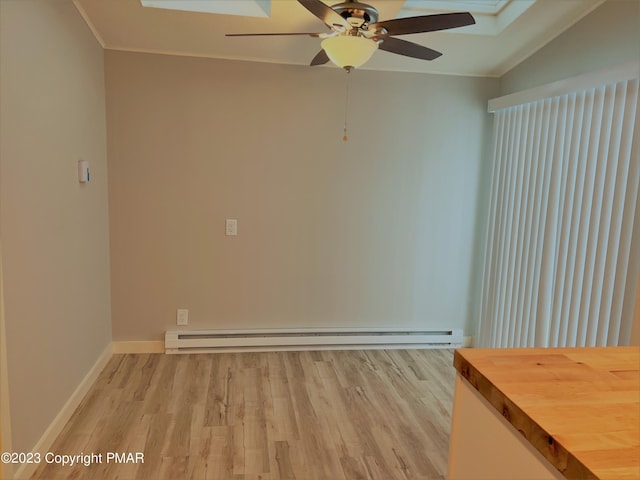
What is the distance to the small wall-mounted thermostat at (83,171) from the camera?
281cm

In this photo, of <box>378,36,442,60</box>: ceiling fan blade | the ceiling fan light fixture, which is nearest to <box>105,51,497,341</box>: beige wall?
<box>378,36,442,60</box>: ceiling fan blade

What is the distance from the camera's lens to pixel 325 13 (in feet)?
6.36

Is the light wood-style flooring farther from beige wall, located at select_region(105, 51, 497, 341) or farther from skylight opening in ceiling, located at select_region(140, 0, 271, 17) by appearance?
skylight opening in ceiling, located at select_region(140, 0, 271, 17)

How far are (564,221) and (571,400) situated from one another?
7.47 ft

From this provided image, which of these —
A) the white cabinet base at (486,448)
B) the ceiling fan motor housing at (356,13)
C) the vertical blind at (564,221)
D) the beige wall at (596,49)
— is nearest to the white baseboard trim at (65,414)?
the white cabinet base at (486,448)

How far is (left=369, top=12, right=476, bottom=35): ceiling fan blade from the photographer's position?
1903mm

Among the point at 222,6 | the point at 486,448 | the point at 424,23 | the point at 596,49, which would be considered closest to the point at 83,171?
the point at 222,6

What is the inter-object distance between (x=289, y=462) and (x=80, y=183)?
2.08m

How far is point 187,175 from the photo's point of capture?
11.6 ft

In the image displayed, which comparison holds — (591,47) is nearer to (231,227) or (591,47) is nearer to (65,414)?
(231,227)

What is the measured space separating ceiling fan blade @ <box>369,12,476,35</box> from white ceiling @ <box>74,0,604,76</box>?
809 millimetres

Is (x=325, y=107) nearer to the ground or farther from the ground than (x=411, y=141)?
farther from the ground

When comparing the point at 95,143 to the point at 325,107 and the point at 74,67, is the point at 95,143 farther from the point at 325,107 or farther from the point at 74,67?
the point at 325,107

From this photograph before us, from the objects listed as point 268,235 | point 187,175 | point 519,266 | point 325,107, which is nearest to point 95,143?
point 187,175
